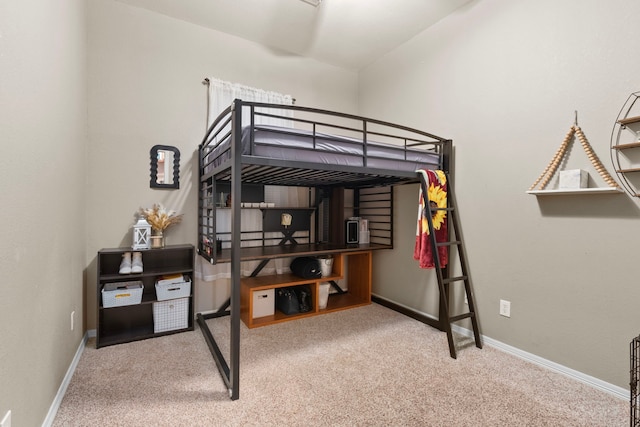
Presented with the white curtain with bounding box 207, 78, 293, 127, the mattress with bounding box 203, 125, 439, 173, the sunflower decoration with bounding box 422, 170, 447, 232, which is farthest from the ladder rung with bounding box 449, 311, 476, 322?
the white curtain with bounding box 207, 78, 293, 127

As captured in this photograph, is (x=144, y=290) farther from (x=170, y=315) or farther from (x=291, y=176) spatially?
(x=291, y=176)

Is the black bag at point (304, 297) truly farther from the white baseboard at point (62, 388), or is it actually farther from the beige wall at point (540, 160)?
the white baseboard at point (62, 388)

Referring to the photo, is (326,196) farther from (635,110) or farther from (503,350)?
(635,110)

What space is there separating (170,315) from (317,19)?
2.95 m

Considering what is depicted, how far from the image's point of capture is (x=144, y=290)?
8.82ft

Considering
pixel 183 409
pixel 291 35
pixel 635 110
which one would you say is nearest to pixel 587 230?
pixel 635 110

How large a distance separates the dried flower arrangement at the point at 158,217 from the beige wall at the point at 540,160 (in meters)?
2.47

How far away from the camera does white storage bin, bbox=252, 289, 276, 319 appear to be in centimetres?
283

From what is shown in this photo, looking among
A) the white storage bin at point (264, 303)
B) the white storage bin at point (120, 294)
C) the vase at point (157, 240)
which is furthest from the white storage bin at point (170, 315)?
the white storage bin at point (264, 303)

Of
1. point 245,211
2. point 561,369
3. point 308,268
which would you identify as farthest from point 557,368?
point 245,211

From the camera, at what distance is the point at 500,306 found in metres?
2.31

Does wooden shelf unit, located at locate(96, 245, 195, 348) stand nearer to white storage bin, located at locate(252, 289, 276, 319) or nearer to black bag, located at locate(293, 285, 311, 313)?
white storage bin, located at locate(252, 289, 276, 319)

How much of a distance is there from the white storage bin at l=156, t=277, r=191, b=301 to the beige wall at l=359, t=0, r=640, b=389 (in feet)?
7.27

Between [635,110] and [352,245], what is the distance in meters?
2.34
